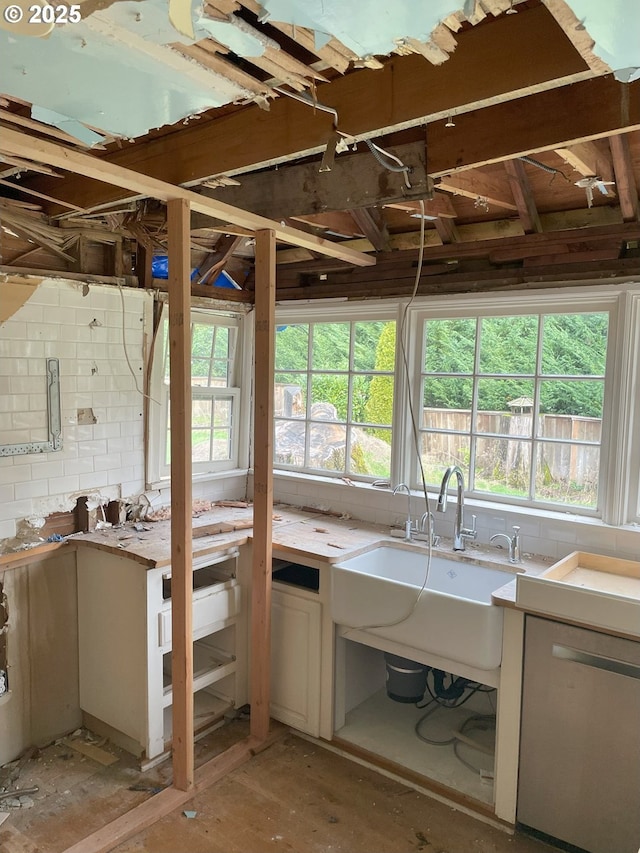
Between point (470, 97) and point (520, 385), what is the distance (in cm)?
178

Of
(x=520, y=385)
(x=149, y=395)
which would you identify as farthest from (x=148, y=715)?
(x=520, y=385)

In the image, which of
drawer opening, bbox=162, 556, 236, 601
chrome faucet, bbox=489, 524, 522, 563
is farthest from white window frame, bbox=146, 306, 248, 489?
chrome faucet, bbox=489, 524, 522, 563

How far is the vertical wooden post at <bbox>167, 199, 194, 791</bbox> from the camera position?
2.46 m

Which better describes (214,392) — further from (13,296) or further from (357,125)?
(357,125)

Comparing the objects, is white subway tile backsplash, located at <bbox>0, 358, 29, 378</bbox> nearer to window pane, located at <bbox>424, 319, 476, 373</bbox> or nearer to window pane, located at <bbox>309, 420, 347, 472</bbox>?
window pane, located at <bbox>309, 420, 347, 472</bbox>

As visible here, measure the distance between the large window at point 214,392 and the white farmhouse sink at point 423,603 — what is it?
1394mm

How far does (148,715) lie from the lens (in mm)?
2871

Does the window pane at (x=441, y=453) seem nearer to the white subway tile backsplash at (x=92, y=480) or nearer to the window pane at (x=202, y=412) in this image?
the window pane at (x=202, y=412)

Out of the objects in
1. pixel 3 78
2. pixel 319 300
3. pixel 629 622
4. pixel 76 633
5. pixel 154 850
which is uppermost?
pixel 3 78

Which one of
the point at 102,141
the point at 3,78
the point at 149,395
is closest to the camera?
the point at 3,78

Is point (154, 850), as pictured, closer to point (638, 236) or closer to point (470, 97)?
point (470, 97)

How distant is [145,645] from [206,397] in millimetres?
1664

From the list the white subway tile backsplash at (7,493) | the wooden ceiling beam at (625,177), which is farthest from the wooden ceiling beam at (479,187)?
the white subway tile backsplash at (7,493)

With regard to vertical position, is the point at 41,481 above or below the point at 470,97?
below
